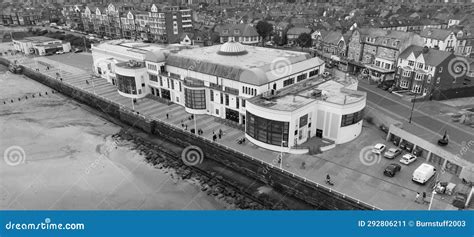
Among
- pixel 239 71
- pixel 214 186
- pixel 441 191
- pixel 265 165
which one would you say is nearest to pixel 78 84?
pixel 239 71

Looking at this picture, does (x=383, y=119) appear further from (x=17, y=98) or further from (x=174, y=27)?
(x=174, y=27)

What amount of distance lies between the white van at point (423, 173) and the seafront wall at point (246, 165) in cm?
743

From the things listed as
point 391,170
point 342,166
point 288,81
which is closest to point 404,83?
point 288,81

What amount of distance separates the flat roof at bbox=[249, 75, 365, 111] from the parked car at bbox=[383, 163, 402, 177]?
991cm

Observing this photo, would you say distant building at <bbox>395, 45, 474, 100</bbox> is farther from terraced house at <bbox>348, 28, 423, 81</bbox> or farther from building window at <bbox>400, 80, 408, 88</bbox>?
terraced house at <bbox>348, 28, 423, 81</bbox>

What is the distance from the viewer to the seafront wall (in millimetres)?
32125

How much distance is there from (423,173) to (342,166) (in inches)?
318

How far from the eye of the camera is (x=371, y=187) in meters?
32.3

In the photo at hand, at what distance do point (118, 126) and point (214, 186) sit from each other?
25.7 m

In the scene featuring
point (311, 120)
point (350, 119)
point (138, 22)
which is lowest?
point (311, 120)

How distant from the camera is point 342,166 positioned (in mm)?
36250

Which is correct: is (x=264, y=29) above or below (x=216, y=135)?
above

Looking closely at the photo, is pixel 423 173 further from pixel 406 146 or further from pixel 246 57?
pixel 246 57

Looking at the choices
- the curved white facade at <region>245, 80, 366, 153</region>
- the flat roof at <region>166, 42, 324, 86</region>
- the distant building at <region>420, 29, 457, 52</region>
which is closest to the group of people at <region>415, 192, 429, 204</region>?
the curved white facade at <region>245, 80, 366, 153</region>
